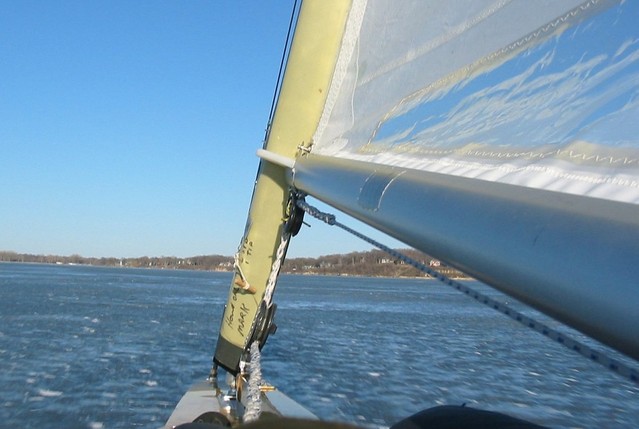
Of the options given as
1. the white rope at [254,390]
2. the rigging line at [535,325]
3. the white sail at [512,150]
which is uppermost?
the white sail at [512,150]

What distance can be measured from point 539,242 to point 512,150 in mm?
532

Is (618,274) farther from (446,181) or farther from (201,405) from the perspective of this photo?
(201,405)

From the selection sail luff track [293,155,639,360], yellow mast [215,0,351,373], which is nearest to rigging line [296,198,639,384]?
sail luff track [293,155,639,360]

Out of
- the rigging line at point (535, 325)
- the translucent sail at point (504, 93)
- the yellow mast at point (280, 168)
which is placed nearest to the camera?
the rigging line at point (535, 325)

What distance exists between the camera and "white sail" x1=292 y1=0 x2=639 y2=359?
81 cm

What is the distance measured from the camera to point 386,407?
7840 mm

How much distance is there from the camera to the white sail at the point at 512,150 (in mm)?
813

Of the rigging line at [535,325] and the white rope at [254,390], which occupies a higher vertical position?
the rigging line at [535,325]

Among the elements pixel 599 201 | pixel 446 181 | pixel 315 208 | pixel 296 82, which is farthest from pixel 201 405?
pixel 599 201

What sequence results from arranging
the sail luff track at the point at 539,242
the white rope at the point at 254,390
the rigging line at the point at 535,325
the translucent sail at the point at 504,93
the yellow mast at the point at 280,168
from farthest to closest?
1. the yellow mast at the point at 280,168
2. the white rope at the point at 254,390
3. the translucent sail at the point at 504,93
4. the rigging line at the point at 535,325
5. the sail luff track at the point at 539,242

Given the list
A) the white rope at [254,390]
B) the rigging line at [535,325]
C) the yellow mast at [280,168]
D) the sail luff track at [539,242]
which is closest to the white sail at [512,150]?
the sail luff track at [539,242]

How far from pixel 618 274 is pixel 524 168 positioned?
21.5 inches

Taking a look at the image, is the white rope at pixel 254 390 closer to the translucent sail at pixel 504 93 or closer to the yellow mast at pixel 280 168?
the yellow mast at pixel 280 168

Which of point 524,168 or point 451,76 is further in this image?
point 451,76
